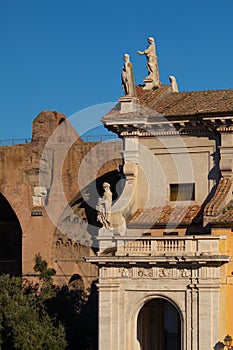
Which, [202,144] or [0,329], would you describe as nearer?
[202,144]

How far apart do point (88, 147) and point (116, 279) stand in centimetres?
2185

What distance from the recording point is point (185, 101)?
36.3m

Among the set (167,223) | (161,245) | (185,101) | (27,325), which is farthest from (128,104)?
(27,325)

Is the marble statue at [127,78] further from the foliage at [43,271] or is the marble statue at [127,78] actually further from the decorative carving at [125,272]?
the foliage at [43,271]

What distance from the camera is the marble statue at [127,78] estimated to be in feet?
117

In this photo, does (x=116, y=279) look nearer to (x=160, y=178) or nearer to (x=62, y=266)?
(x=160, y=178)

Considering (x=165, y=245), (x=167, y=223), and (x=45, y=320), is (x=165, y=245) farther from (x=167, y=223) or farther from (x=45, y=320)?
(x=45, y=320)

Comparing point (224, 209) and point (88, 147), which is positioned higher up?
point (88, 147)

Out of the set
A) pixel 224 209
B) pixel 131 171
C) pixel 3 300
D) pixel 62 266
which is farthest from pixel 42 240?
pixel 224 209

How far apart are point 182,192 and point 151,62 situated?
17.7 feet

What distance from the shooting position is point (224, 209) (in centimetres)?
3253

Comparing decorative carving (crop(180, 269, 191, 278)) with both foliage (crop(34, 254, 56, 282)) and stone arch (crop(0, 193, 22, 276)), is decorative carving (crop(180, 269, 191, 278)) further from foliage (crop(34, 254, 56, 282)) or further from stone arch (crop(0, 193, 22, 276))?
stone arch (crop(0, 193, 22, 276))

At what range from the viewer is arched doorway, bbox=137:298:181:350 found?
33.8 metres

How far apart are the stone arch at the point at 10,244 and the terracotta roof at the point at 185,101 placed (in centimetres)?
2406
